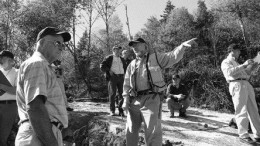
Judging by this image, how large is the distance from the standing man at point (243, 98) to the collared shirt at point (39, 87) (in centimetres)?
387

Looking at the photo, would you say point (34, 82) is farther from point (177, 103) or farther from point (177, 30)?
point (177, 30)

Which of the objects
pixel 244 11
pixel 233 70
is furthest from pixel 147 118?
pixel 244 11

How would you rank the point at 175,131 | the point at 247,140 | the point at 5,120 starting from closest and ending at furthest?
the point at 5,120 → the point at 247,140 → the point at 175,131

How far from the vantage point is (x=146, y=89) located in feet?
11.8

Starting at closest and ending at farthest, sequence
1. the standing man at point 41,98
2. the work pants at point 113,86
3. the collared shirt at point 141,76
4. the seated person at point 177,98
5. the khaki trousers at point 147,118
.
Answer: the standing man at point 41,98
the khaki trousers at point 147,118
the collared shirt at point 141,76
the work pants at point 113,86
the seated person at point 177,98

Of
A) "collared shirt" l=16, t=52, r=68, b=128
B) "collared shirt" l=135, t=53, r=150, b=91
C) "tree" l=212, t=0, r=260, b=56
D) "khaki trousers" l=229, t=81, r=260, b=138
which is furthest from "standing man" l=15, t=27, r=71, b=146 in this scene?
"tree" l=212, t=0, r=260, b=56

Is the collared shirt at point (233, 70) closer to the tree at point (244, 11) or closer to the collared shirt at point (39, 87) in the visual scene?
the collared shirt at point (39, 87)

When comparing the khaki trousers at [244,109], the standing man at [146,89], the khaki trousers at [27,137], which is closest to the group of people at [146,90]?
the standing man at [146,89]

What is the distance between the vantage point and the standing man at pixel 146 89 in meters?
3.41

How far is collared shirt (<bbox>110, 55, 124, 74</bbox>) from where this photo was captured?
6441mm

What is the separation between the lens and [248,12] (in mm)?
17016

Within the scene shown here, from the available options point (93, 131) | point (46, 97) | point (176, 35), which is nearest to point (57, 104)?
point (46, 97)

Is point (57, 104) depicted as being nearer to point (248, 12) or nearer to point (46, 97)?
point (46, 97)

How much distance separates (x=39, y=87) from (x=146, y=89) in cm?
215
